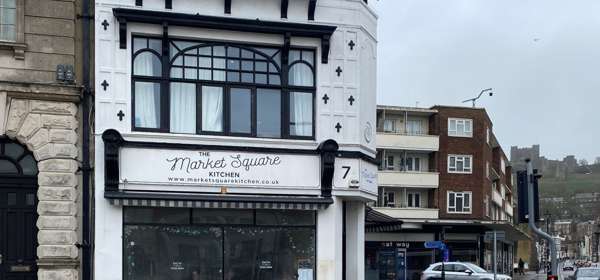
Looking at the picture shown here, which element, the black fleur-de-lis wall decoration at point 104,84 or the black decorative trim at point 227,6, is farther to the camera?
the black decorative trim at point 227,6

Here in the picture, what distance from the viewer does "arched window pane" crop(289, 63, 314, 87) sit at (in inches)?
709

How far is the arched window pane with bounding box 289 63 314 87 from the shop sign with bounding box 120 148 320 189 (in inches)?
69.7

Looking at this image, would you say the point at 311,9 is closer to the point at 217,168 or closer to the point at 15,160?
the point at 217,168

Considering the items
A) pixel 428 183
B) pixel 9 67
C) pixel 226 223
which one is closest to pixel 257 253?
pixel 226 223

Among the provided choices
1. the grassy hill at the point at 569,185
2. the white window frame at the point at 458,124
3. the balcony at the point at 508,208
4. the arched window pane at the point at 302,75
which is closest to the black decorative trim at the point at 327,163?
the arched window pane at the point at 302,75

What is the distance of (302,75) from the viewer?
18062 millimetres

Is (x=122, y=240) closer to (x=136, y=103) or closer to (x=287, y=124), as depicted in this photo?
(x=136, y=103)

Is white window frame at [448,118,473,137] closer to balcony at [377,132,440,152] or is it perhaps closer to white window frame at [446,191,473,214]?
balcony at [377,132,440,152]

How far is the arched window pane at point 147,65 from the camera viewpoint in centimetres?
1698

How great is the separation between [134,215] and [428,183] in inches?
1507

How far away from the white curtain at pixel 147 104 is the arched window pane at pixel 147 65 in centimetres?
25

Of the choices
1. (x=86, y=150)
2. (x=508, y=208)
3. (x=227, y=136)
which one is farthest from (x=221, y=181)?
(x=508, y=208)

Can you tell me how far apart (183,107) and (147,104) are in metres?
0.80

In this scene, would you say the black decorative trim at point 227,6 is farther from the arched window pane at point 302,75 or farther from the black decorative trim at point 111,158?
the black decorative trim at point 111,158
